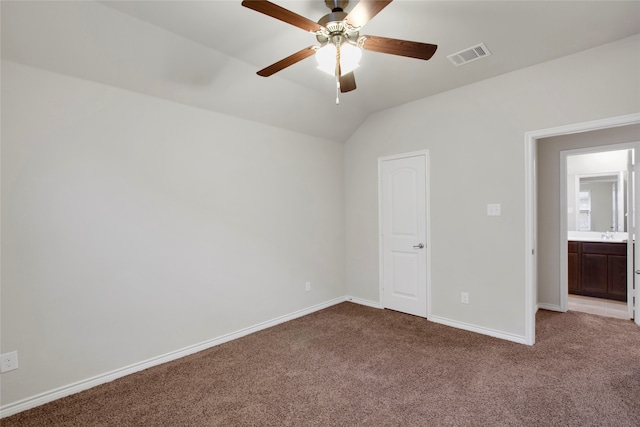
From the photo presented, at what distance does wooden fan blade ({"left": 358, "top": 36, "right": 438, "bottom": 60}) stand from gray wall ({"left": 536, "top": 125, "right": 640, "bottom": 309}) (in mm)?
3233

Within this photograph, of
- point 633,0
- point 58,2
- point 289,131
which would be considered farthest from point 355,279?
point 58,2

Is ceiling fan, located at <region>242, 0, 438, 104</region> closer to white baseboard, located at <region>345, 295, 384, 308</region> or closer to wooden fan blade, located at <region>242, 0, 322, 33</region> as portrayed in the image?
wooden fan blade, located at <region>242, 0, 322, 33</region>

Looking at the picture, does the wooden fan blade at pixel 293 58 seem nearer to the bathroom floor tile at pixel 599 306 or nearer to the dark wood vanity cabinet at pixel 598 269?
the bathroom floor tile at pixel 599 306

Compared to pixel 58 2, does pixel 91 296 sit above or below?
below

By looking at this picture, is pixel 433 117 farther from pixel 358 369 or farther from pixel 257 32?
pixel 358 369

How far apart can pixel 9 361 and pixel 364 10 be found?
3085mm

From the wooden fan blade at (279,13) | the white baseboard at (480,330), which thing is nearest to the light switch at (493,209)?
the white baseboard at (480,330)

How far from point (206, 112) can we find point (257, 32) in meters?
1.07

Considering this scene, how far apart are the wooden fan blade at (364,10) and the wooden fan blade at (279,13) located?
218 millimetres

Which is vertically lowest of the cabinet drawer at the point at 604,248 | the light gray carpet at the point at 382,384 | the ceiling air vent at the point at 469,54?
the light gray carpet at the point at 382,384

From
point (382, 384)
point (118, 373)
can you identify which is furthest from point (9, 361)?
point (382, 384)

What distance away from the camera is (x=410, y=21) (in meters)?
2.13

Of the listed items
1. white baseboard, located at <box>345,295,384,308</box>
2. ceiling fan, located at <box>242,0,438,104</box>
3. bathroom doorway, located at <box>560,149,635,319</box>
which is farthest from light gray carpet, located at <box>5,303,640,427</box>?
ceiling fan, located at <box>242,0,438,104</box>

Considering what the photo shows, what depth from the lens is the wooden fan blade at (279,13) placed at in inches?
55.4
